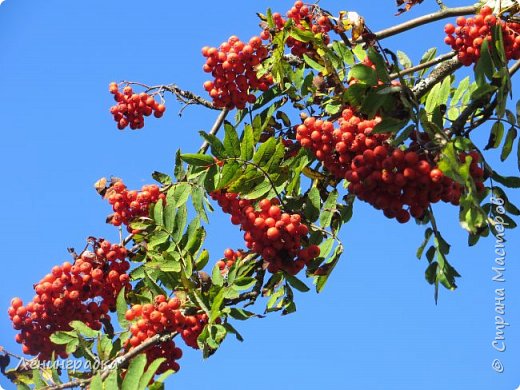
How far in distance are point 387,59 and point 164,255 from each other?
135 centimetres

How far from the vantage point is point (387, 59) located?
129 inches

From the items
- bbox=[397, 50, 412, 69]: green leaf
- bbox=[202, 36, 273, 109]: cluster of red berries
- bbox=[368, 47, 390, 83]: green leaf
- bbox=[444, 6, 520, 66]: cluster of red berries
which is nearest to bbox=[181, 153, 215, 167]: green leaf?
bbox=[202, 36, 273, 109]: cluster of red berries

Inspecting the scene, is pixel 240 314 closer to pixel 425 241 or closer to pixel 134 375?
pixel 134 375

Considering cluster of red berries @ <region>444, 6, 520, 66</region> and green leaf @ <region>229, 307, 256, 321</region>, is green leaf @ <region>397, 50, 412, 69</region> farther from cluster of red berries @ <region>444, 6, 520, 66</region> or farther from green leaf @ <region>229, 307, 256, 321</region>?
green leaf @ <region>229, 307, 256, 321</region>

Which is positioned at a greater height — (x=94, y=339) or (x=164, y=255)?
(x=164, y=255)

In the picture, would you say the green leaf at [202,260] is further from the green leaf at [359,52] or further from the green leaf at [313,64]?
the green leaf at [359,52]

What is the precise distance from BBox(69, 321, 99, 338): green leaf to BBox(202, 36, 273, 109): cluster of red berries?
1.34m

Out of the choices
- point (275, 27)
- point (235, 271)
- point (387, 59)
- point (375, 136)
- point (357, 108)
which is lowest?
point (235, 271)

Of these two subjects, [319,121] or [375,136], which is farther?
[319,121]

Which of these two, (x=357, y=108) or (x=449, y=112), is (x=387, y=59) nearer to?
(x=357, y=108)

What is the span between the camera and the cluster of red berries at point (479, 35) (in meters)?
3.21

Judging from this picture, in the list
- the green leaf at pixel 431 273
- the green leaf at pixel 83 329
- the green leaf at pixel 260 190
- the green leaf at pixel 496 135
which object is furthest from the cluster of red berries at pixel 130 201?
the green leaf at pixel 496 135

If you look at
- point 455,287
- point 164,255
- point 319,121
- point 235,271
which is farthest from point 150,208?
point 455,287

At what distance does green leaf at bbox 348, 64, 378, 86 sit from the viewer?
2859mm
